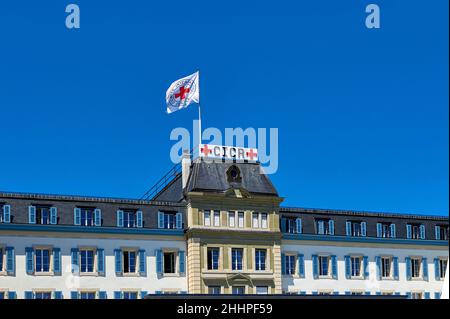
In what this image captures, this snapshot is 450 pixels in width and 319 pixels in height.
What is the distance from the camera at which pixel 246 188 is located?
236 ft

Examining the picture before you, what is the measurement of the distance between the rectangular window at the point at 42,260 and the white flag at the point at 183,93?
19.2 meters

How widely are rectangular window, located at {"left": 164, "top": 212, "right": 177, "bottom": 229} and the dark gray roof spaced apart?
2753 millimetres

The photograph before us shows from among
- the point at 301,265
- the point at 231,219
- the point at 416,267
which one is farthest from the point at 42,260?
the point at 416,267

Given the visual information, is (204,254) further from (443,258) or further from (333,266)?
(443,258)

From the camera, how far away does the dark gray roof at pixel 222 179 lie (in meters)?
70.7

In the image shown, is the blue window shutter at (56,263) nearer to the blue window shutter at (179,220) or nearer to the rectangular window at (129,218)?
the rectangular window at (129,218)

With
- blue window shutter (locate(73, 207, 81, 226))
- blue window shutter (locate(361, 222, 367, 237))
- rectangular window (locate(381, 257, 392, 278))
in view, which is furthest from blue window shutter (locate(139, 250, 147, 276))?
rectangular window (locate(381, 257, 392, 278))

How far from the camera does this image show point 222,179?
72.0 metres

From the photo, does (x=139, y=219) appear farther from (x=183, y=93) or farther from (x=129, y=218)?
(x=183, y=93)

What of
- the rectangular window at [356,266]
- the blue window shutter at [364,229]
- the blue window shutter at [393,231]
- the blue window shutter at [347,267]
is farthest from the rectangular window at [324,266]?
the blue window shutter at [393,231]

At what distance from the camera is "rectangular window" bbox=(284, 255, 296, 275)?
239 ft

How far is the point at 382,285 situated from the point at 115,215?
28.0 meters

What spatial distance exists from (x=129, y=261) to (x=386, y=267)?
2682 centimetres

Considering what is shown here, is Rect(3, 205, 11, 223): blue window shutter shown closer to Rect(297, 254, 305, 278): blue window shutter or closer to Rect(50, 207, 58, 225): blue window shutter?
Rect(50, 207, 58, 225): blue window shutter
